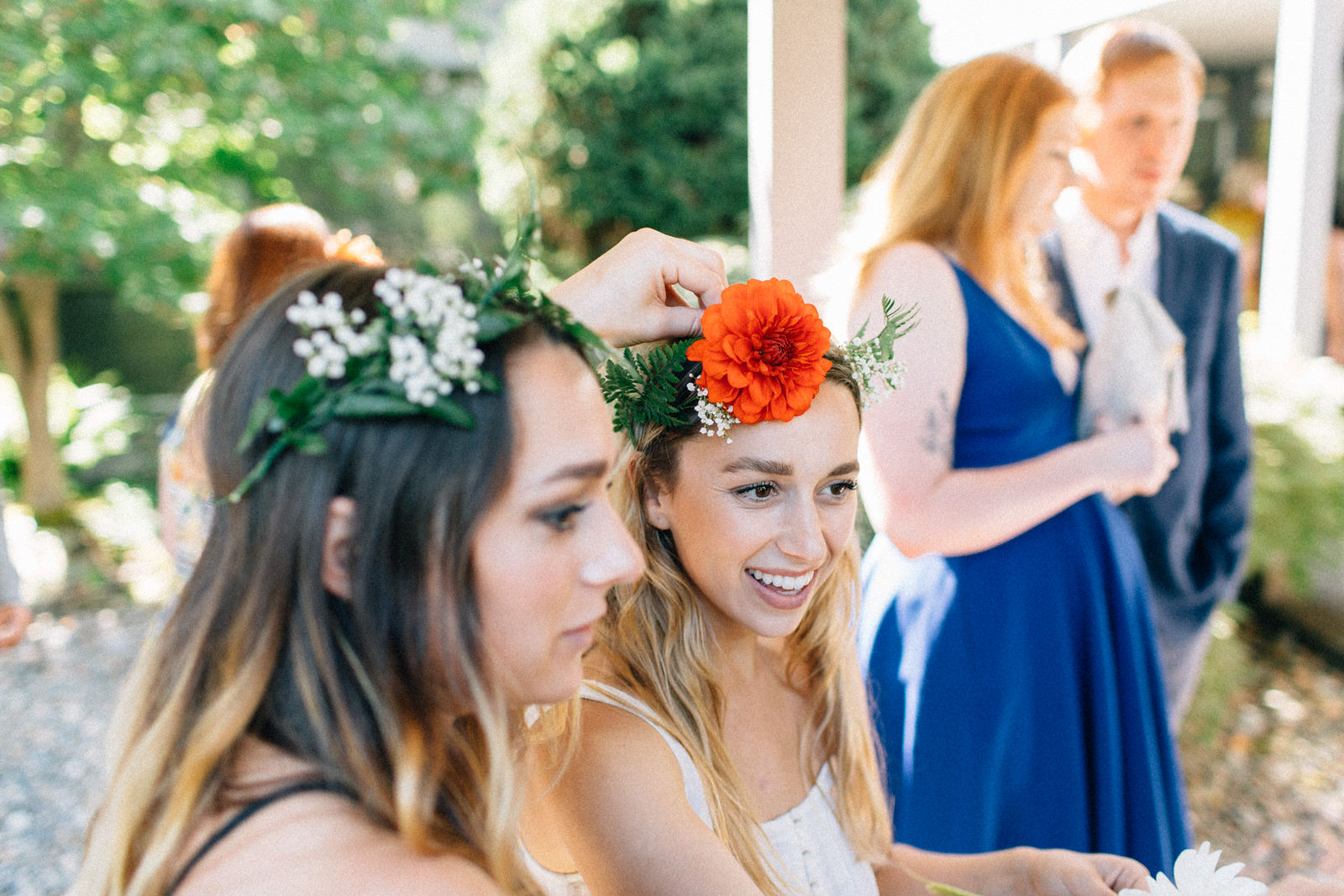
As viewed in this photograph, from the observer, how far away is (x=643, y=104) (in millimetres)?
9641

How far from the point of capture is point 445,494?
3.15 feet

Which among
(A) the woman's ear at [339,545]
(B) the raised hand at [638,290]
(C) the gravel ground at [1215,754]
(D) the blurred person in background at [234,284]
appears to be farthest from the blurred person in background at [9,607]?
(A) the woman's ear at [339,545]

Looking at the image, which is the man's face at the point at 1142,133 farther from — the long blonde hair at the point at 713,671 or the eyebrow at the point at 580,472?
the eyebrow at the point at 580,472

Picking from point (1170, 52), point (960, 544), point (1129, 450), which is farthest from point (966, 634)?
point (1170, 52)

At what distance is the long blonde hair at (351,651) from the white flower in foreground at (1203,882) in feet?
2.91

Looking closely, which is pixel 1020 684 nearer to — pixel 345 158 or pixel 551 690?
pixel 551 690

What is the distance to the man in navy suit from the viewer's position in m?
2.65

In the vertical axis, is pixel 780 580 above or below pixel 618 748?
above

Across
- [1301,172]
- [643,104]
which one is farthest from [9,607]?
[643,104]

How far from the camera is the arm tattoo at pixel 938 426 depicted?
7.02 ft

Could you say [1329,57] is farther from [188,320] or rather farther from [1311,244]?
[188,320]

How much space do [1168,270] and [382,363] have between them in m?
2.61

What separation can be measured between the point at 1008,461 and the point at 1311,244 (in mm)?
4384

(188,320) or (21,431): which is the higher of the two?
(188,320)
